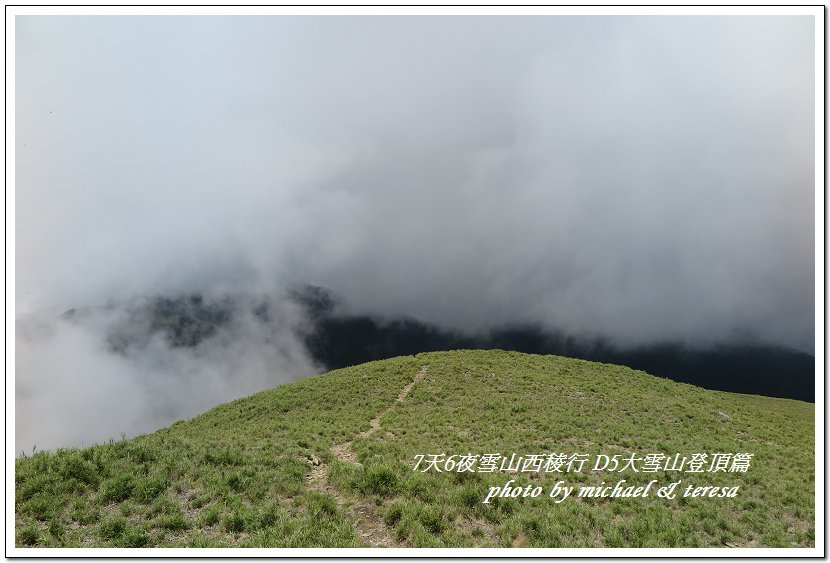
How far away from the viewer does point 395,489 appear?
11477 mm

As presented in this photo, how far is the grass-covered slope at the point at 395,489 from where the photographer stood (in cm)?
929

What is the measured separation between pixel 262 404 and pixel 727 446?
101 ft

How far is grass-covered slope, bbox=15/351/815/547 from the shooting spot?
929 centimetres

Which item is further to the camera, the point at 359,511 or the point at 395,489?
the point at 395,489

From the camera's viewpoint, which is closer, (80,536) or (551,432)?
(80,536)

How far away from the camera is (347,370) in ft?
120

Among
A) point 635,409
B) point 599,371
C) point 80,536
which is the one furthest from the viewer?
point 599,371

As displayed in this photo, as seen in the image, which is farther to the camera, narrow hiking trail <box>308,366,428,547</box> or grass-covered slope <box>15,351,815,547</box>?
narrow hiking trail <box>308,366,428,547</box>

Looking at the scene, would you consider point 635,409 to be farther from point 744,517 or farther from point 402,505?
point 402,505

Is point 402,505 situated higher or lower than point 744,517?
higher

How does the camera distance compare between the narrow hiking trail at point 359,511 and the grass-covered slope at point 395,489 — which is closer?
the grass-covered slope at point 395,489

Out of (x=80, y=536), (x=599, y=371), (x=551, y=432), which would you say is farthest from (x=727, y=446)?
(x=80, y=536)

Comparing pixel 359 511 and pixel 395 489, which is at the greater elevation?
pixel 359 511

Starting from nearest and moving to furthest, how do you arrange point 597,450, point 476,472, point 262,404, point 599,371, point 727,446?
1. point 476,472
2. point 597,450
3. point 727,446
4. point 262,404
5. point 599,371
